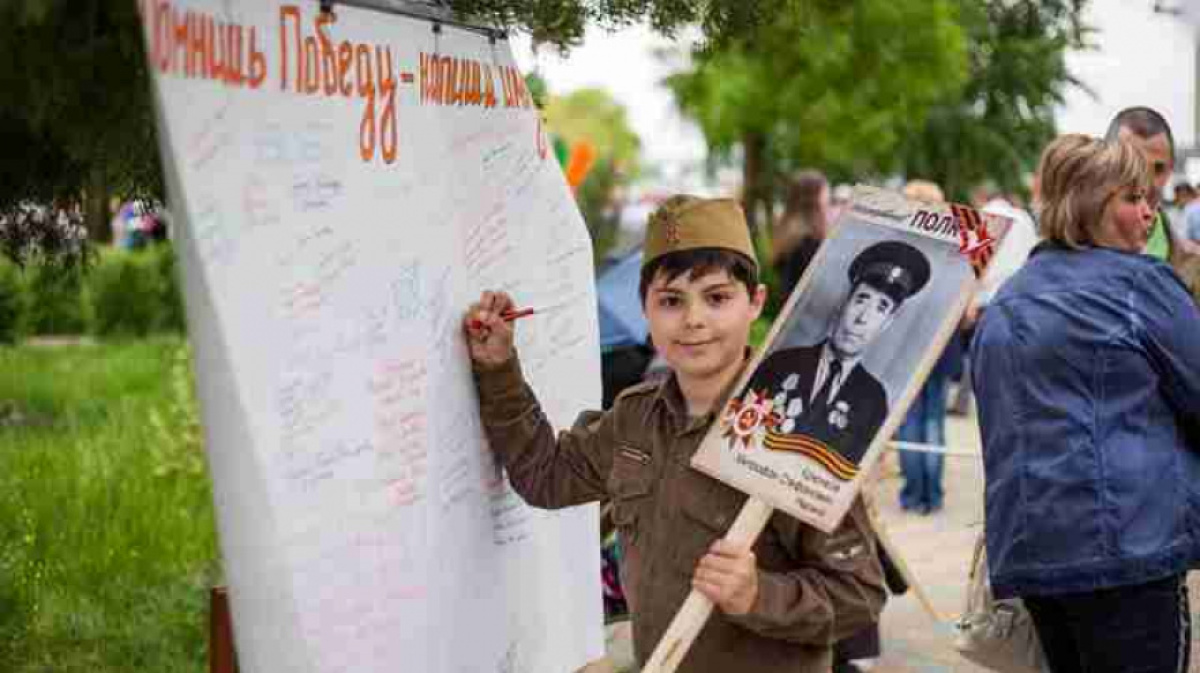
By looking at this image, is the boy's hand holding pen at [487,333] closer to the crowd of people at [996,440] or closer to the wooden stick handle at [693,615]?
the crowd of people at [996,440]

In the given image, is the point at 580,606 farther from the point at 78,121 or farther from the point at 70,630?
the point at 70,630

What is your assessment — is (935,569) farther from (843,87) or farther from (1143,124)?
(843,87)

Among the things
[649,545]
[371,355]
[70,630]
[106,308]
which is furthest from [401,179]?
[106,308]

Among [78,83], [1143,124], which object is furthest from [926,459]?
[78,83]

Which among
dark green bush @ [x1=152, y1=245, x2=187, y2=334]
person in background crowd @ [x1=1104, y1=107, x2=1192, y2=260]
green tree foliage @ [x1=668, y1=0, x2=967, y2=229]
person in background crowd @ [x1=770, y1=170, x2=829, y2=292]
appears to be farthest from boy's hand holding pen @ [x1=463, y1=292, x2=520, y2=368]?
dark green bush @ [x1=152, y1=245, x2=187, y2=334]

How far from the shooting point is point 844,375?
3.07 m

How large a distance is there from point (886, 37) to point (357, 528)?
15147mm

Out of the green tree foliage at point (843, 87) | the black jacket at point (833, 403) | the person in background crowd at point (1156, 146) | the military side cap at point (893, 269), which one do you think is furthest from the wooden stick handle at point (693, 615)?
the green tree foliage at point (843, 87)

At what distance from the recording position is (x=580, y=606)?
397cm

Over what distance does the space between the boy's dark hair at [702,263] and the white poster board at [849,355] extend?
150 millimetres

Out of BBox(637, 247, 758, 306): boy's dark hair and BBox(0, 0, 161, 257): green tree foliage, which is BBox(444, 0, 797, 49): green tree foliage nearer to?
BBox(637, 247, 758, 306): boy's dark hair

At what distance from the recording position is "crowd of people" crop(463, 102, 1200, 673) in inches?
122

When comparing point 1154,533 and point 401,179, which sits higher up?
point 401,179

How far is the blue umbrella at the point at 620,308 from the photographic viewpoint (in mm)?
8141
